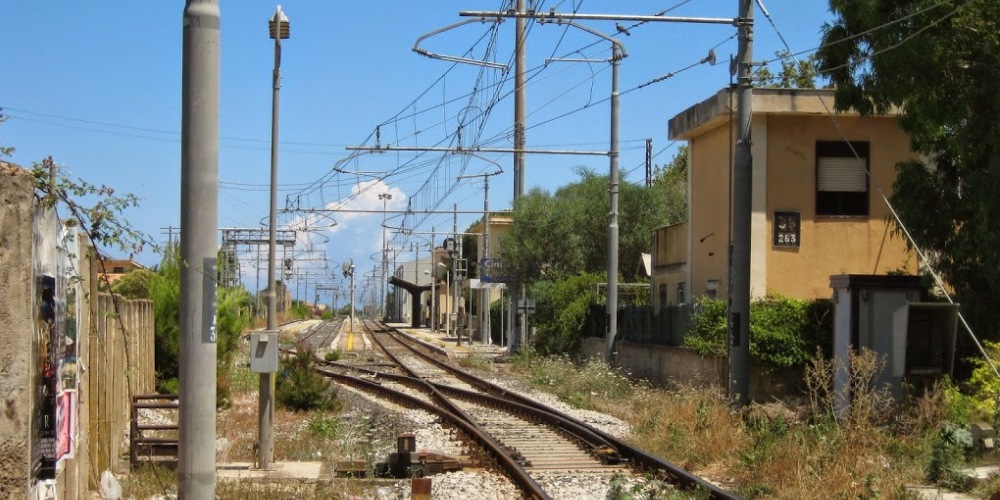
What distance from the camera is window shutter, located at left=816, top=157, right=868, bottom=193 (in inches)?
1028

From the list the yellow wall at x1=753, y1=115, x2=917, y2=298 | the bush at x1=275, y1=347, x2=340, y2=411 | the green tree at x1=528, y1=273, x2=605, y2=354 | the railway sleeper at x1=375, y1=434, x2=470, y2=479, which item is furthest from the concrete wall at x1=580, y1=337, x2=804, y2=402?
the railway sleeper at x1=375, y1=434, x2=470, y2=479

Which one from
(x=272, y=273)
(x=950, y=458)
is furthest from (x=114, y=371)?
(x=950, y=458)

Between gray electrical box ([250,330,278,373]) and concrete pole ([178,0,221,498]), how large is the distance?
7.73 m

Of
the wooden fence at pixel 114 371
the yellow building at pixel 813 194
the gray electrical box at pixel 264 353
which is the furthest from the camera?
the yellow building at pixel 813 194

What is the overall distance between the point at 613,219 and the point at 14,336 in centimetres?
2191

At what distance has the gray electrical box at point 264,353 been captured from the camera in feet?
46.4

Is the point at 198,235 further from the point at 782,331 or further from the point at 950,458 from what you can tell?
the point at 782,331

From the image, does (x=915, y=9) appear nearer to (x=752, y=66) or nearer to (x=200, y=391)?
(x=752, y=66)

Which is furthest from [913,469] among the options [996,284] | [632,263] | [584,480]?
[632,263]

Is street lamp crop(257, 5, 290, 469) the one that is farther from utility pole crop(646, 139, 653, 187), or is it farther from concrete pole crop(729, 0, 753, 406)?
utility pole crop(646, 139, 653, 187)

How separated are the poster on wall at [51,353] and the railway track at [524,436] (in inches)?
203

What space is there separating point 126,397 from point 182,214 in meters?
9.06

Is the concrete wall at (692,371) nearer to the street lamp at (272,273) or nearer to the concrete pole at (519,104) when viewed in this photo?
the street lamp at (272,273)

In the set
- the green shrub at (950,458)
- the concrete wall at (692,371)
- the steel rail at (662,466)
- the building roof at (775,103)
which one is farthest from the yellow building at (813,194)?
the green shrub at (950,458)
